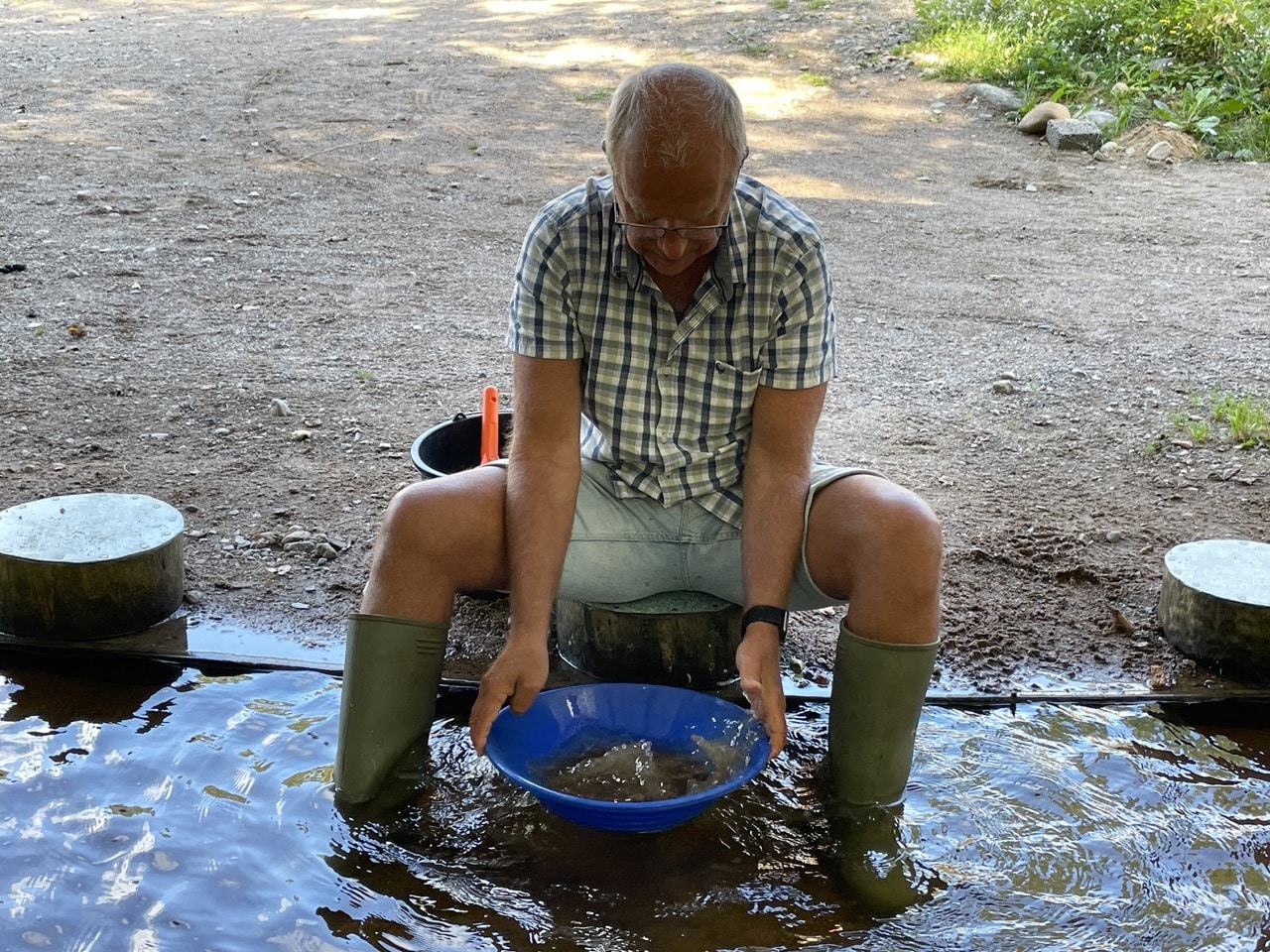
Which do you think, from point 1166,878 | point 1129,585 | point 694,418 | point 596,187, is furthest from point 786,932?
point 1129,585

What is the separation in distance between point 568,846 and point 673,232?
40.8 inches

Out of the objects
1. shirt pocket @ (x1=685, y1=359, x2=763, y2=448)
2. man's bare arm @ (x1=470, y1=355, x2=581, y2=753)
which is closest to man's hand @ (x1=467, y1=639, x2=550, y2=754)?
man's bare arm @ (x1=470, y1=355, x2=581, y2=753)

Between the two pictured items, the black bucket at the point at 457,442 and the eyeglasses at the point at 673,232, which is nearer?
the eyeglasses at the point at 673,232

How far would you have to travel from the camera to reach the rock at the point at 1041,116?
27.3 feet

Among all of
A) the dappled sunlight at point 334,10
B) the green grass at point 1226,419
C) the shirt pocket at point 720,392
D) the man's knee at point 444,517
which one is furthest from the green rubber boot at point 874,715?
the dappled sunlight at point 334,10

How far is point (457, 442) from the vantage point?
3.20 m

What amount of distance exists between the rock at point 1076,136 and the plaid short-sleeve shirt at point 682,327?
640 centimetres

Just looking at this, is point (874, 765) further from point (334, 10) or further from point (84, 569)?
point (334, 10)

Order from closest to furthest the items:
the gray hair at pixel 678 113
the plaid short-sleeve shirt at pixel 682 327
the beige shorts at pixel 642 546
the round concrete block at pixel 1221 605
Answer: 1. the gray hair at pixel 678 113
2. the plaid short-sleeve shirt at pixel 682 327
3. the beige shorts at pixel 642 546
4. the round concrete block at pixel 1221 605

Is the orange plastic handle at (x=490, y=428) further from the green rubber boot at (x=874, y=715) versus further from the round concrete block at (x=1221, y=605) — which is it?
the round concrete block at (x=1221, y=605)

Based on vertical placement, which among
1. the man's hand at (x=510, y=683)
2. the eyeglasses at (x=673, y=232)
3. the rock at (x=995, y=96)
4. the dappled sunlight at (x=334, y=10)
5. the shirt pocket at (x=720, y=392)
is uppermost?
the dappled sunlight at (x=334, y=10)

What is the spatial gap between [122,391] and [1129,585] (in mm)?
2926

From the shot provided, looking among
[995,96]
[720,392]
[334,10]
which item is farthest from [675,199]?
[334,10]

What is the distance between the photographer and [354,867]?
7.04 ft
